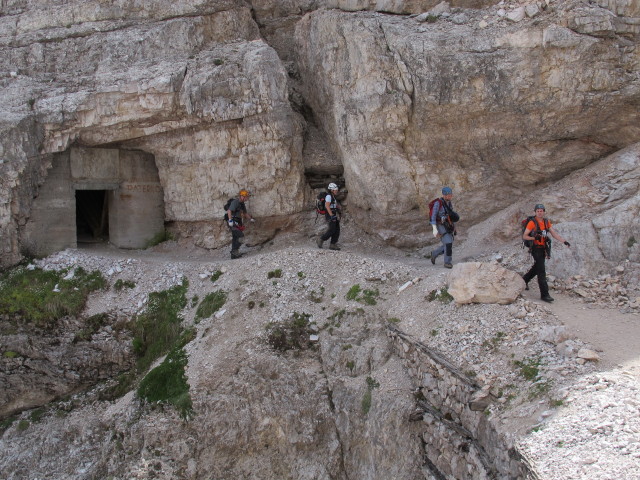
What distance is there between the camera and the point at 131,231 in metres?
16.9

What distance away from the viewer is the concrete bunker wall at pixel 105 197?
15383 millimetres

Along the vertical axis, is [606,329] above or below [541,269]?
below

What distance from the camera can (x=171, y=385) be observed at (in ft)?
36.0

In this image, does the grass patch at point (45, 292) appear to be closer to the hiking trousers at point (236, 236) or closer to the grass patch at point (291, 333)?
the hiking trousers at point (236, 236)

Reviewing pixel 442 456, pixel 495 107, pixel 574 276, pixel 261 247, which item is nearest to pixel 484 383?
pixel 442 456

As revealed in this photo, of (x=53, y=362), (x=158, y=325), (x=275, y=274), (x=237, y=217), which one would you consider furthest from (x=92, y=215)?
(x=275, y=274)

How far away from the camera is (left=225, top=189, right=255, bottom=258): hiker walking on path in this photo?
14.7 metres

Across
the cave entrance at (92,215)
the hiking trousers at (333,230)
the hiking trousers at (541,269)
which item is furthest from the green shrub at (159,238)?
the hiking trousers at (541,269)

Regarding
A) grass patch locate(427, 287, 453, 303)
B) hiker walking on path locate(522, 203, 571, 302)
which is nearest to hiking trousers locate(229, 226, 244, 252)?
grass patch locate(427, 287, 453, 303)

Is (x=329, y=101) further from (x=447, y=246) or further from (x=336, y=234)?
(x=447, y=246)

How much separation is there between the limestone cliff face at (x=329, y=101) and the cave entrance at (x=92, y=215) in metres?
2.80

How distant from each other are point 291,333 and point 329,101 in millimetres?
7755

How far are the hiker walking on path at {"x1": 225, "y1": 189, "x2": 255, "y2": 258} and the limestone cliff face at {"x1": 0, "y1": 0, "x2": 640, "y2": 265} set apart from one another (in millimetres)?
802

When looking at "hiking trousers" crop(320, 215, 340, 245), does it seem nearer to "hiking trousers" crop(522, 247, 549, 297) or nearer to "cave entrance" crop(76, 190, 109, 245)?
"hiking trousers" crop(522, 247, 549, 297)
